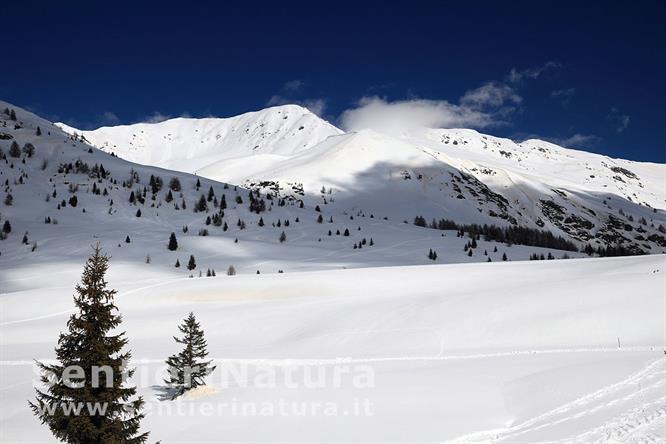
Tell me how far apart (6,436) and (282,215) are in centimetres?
6116

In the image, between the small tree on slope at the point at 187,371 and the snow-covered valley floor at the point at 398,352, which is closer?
the snow-covered valley floor at the point at 398,352

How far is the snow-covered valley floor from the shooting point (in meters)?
12.9

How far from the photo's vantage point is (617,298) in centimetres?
2533

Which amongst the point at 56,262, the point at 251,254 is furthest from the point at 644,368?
the point at 56,262

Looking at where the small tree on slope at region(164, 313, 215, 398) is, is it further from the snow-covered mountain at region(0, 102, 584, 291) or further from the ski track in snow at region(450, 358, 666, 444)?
the snow-covered mountain at region(0, 102, 584, 291)

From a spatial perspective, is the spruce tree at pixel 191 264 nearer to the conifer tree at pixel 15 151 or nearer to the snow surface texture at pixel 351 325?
the snow surface texture at pixel 351 325

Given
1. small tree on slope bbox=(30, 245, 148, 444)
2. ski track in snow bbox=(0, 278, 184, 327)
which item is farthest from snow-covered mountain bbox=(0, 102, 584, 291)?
small tree on slope bbox=(30, 245, 148, 444)

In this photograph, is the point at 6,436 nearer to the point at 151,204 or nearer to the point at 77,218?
the point at 77,218

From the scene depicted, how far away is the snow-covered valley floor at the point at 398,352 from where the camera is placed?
12.9 meters

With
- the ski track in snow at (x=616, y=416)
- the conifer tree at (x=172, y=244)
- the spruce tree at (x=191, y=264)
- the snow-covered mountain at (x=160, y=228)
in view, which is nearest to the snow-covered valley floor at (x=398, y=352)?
the ski track in snow at (x=616, y=416)

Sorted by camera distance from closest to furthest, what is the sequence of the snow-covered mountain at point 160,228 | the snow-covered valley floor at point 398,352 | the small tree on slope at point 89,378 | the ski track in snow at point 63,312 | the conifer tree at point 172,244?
the small tree on slope at point 89,378
the snow-covered valley floor at point 398,352
the ski track in snow at point 63,312
the snow-covered mountain at point 160,228
the conifer tree at point 172,244

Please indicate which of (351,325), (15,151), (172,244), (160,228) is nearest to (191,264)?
(172,244)

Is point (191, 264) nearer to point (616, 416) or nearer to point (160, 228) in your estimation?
point (160, 228)

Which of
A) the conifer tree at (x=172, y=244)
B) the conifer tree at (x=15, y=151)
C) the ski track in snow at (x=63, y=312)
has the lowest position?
the ski track in snow at (x=63, y=312)
